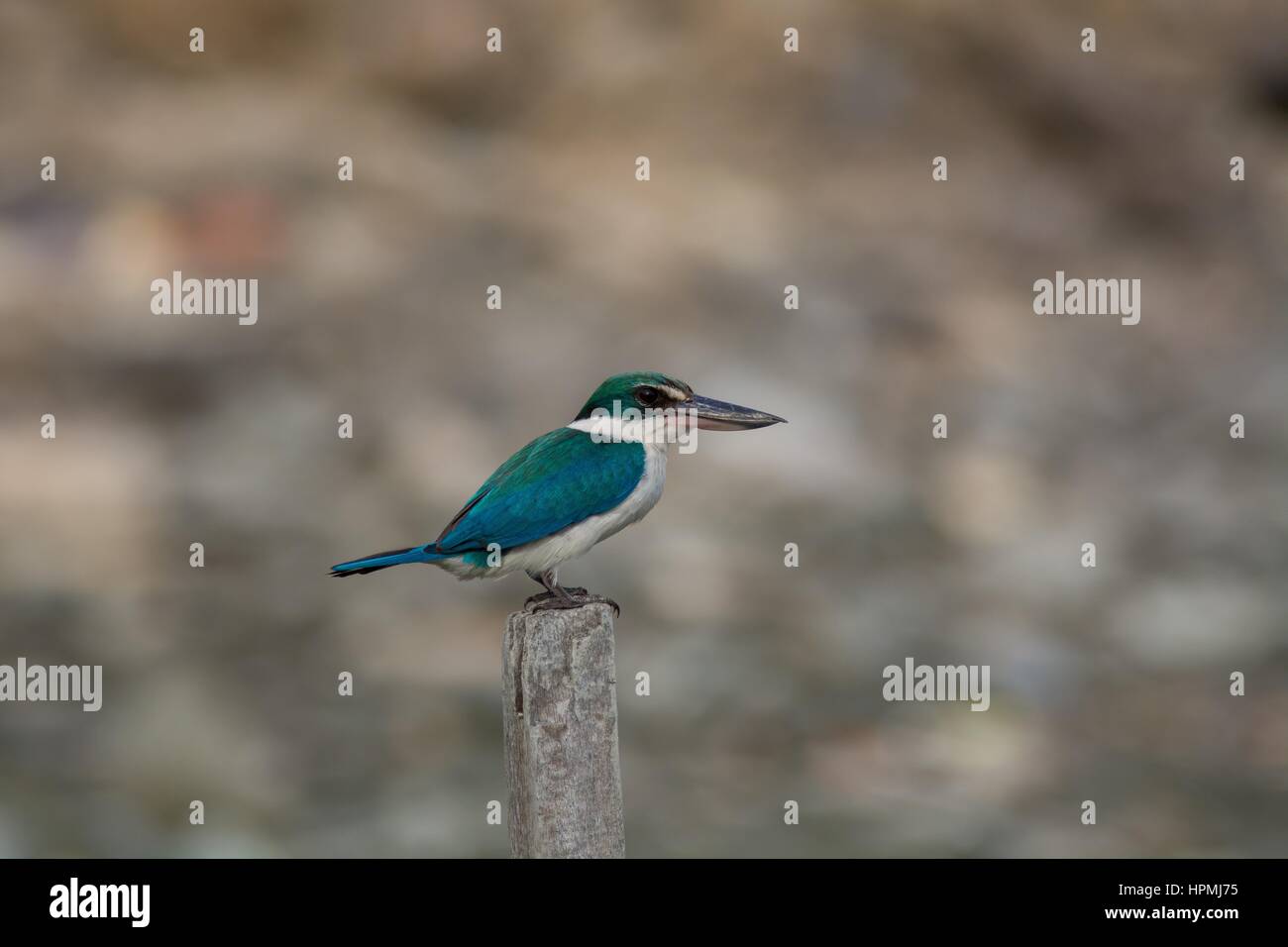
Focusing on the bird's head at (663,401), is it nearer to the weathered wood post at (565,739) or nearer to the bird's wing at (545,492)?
the bird's wing at (545,492)

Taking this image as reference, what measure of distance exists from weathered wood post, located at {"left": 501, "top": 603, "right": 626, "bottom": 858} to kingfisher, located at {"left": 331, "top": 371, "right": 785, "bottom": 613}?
56cm

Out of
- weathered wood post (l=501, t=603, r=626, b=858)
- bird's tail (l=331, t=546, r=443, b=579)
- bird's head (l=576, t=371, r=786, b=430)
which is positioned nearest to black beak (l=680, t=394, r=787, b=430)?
bird's head (l=576, t=371, r=786, b=430)

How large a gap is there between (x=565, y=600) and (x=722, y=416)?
917 millimetres

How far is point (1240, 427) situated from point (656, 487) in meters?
9.54

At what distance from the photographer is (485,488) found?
4.93 m

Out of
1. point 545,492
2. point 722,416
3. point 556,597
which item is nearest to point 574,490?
point 545,492

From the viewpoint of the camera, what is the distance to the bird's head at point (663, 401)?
16.8ft

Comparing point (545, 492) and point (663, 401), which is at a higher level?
point (663, 401)

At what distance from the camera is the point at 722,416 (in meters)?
5.15

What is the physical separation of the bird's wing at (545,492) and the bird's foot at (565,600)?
206mm

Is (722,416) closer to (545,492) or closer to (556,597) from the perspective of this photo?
(545,492)

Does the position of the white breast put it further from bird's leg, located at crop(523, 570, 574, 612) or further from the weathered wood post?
the weathered wood post

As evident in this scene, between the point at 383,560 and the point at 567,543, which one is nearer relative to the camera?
the point at 383,560

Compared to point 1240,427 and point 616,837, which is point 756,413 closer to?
point 616,837
